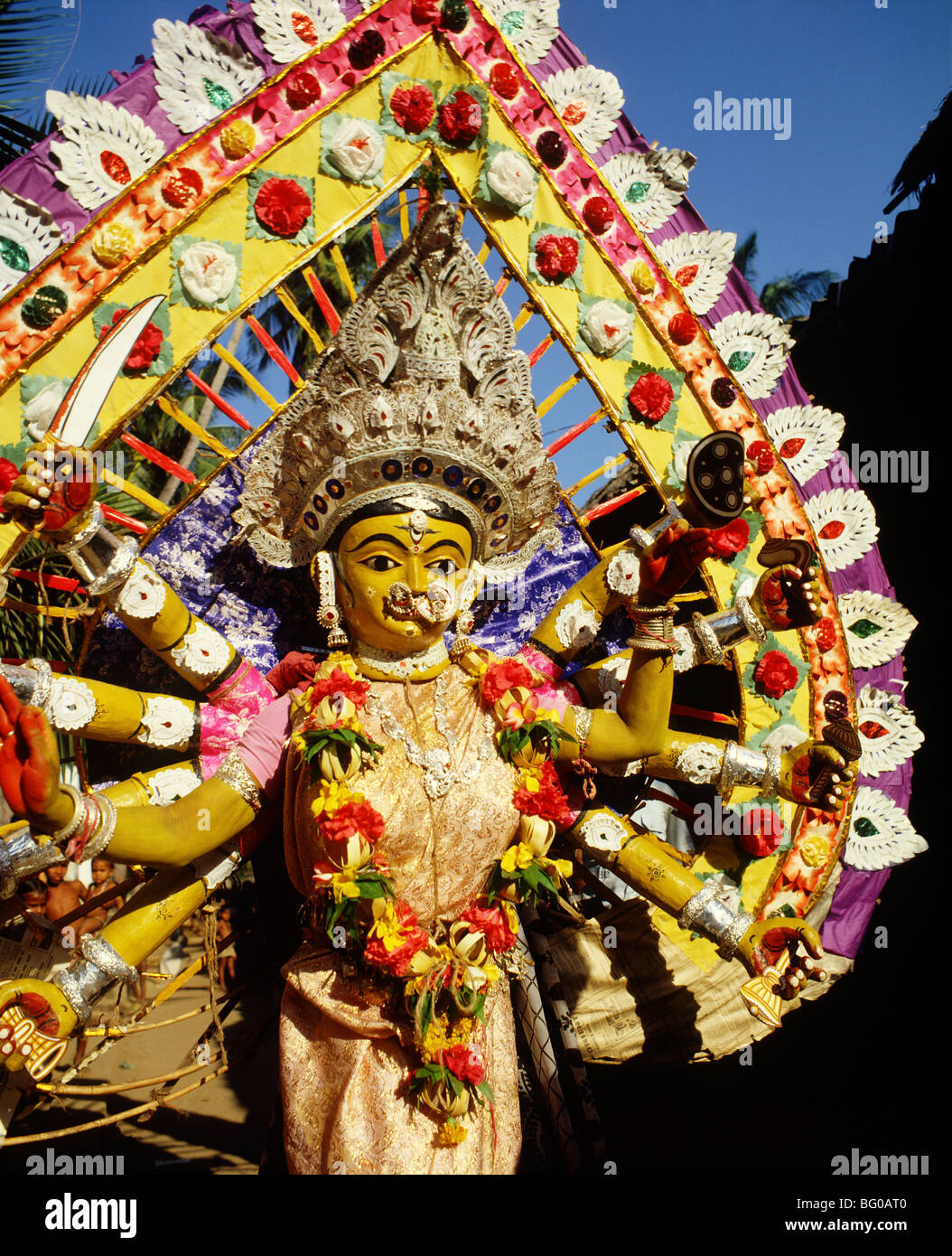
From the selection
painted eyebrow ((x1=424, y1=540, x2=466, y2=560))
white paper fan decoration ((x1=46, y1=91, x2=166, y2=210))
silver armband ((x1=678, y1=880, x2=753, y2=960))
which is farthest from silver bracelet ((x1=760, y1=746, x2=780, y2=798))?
white paper fan decoration ((x1=46, y1=91, x2=166, y2=210))

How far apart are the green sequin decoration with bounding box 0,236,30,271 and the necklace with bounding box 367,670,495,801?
1.88 meters

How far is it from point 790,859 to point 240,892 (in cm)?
270

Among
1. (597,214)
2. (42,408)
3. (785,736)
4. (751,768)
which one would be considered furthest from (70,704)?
(785,736)

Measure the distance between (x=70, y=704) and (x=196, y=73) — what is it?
2254mm

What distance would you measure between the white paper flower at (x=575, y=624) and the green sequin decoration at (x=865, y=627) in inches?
53.9

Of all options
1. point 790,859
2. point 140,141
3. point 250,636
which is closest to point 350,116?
point 140,141

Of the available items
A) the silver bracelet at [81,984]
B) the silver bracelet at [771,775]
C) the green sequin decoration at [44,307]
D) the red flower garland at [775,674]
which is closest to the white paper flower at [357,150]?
the green sequin decoration at [44,307]

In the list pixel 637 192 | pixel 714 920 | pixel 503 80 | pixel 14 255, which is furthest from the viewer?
pixel 637 192

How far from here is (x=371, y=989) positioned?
319 centimetres

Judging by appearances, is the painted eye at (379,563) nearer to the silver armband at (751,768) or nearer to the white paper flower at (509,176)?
the silver armband at (751,768)

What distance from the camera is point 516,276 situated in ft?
12.6

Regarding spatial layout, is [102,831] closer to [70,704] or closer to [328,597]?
[70,704]

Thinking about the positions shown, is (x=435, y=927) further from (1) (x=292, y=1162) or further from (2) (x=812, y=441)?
(2) (x=812, y=441)

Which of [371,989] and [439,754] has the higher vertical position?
[439,754]
